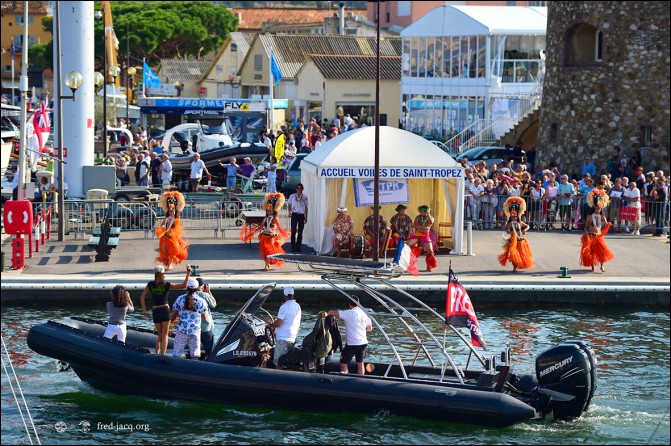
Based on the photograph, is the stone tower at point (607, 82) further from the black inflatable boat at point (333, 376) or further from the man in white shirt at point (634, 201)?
the black inflatable boat at point (333, 376)

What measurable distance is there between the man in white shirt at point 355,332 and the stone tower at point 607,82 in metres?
23.7

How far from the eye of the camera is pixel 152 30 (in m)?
105

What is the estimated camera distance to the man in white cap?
1739 centimetres

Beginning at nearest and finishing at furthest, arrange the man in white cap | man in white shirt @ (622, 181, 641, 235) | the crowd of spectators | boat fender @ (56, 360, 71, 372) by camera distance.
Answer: the man in white cap, boat fender @ (56, 360, 71, 372), man in white shirt @ (622, 181, 641, 235), the crowd of spectators

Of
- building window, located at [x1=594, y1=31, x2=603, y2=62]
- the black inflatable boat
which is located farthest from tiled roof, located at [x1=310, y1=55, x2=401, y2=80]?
the black inflatable boat

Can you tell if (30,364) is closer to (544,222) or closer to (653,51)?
(544,222)

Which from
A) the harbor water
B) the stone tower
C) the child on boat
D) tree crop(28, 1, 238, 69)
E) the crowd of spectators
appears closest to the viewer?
the harbor water

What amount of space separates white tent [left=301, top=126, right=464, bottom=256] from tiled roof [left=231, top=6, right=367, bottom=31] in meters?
107

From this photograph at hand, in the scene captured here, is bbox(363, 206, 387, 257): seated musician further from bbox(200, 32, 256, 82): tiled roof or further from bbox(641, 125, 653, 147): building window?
bbox(200, 32, 256, 82): tiled roof

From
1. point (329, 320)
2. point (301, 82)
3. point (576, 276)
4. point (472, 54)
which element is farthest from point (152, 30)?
point (329, 320)

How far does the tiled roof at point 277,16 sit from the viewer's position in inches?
5310

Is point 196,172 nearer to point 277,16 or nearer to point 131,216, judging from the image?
point 131,216

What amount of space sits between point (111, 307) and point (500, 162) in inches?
1038

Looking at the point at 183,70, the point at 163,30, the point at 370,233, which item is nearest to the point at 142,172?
the point at 370,233
